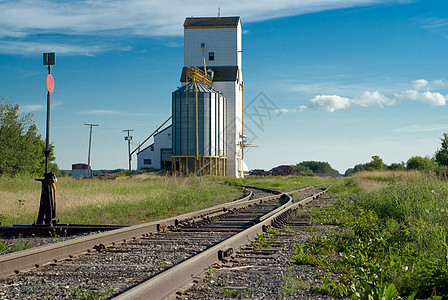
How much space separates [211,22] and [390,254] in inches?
2286

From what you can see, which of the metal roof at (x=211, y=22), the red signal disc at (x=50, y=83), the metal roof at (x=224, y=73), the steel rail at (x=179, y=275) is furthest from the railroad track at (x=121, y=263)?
the metal roof at (x=211, y=22)

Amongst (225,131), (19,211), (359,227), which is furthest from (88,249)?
(225,131)

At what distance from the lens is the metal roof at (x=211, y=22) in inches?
2365

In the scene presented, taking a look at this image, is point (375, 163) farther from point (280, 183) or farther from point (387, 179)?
→ point (387, 179)

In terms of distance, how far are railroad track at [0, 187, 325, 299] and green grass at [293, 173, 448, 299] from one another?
1.32 m

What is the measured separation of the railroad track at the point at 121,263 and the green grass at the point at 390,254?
52.1 inches

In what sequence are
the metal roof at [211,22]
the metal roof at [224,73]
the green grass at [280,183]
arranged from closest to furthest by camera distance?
the green grass at [280,183], the metal roof at [224,73], the metal roof at [211,22]

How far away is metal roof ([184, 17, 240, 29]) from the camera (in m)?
60.1

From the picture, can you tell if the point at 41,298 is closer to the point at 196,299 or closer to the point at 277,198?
the point at 196,299

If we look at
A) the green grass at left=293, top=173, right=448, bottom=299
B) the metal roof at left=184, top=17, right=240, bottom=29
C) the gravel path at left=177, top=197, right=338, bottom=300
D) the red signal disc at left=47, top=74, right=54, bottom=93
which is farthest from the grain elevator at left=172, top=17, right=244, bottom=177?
the gravel path at left=177, top=197, right=338, bottom=300

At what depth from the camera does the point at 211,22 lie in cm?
6062

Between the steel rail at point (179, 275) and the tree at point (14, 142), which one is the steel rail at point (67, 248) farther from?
the tree at point (14, 142)

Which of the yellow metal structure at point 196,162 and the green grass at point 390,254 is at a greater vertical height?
the yellow metal structure at point 196,162

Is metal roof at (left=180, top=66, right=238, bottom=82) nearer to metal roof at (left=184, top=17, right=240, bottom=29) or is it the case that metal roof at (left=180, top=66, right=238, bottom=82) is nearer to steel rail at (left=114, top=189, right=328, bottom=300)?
A: metal roof at (left=184, top=17, right=240, bottom=29)
